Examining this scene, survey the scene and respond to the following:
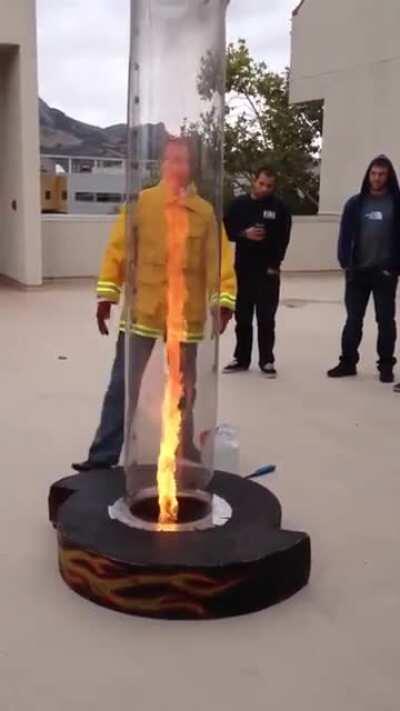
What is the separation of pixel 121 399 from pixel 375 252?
2.85 metres

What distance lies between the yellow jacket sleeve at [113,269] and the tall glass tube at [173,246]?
14.9 inches

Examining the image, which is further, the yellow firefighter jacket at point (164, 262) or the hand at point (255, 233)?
the hand at point (255, 233)

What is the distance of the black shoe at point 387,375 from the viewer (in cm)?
573

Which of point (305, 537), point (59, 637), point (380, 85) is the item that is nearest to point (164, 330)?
point (305, 537)

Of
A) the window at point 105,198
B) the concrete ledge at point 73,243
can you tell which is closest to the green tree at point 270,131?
the window at point 105,198

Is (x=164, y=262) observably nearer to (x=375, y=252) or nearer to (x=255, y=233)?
(x=255, y=233)

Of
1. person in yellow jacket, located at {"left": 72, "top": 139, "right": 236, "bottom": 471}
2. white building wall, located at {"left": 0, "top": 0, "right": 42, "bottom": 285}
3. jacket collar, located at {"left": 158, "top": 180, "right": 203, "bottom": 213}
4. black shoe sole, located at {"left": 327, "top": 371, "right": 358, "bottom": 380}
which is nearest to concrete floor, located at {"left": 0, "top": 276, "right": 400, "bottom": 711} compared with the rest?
black shoe sole, located at {"left": 327, "top": 371, "right": 358, "bottom": 380}

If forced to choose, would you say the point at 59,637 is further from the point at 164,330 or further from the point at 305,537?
the point at 164,330

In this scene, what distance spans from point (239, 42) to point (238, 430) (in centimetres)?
2077

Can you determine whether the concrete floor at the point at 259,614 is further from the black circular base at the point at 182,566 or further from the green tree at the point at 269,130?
the green tree at the point at 269,130

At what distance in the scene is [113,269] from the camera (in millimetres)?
3289

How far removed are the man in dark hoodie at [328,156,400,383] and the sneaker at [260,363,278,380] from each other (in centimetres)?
40

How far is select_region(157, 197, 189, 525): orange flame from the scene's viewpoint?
2.74 metres

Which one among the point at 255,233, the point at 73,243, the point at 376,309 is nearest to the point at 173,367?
the point at 255,233
